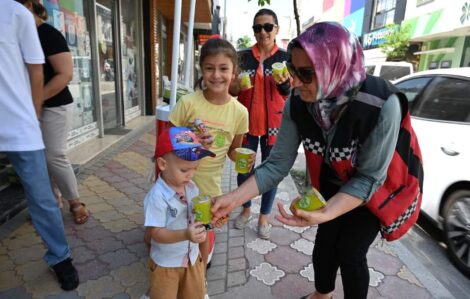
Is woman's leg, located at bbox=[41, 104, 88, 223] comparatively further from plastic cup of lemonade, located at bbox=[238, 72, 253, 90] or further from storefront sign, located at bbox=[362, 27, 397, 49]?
storefront sign, located at bbox=[362, 27, 397, 49]

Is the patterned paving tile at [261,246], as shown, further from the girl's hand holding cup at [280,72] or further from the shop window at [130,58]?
the shop window at [130,58]

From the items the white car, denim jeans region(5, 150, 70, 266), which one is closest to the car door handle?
the white car

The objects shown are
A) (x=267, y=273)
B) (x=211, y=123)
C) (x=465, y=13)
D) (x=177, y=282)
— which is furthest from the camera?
(x=465, y=13)

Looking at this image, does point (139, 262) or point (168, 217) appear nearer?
point (168, 217)

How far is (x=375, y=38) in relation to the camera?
901 inches

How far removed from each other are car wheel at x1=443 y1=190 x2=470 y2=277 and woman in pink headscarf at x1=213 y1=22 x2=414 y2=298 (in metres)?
1.61

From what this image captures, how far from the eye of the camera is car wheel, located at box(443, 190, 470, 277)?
2879mm

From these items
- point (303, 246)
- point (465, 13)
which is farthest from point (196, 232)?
point (465, 13)

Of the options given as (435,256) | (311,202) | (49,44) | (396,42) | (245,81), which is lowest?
(435,256)

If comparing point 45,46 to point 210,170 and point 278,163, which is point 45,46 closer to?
point 210,170

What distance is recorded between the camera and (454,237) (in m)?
3.01

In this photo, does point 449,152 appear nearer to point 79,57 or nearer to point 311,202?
point 311,202

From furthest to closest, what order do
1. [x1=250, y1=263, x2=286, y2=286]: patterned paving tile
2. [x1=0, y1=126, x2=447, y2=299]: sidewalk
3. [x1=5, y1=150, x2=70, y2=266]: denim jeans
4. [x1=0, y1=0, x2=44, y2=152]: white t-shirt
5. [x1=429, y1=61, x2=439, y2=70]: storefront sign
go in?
1. [x1=429, y1=61, x2=439, y2=70]: storefront sign
2. [x1=250, y1=263, x2=286, y2=286]: patterned paving tile
3. [x1=0, y1=126, x2=447, y2=299]: sidewalk
4. [x1=5, y1=150, x2=70, y2=266]: denim jeans
5. [x1=0, y1=0, x2=44, y2=152]: white t-shirt

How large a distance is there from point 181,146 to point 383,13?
25563 mm
